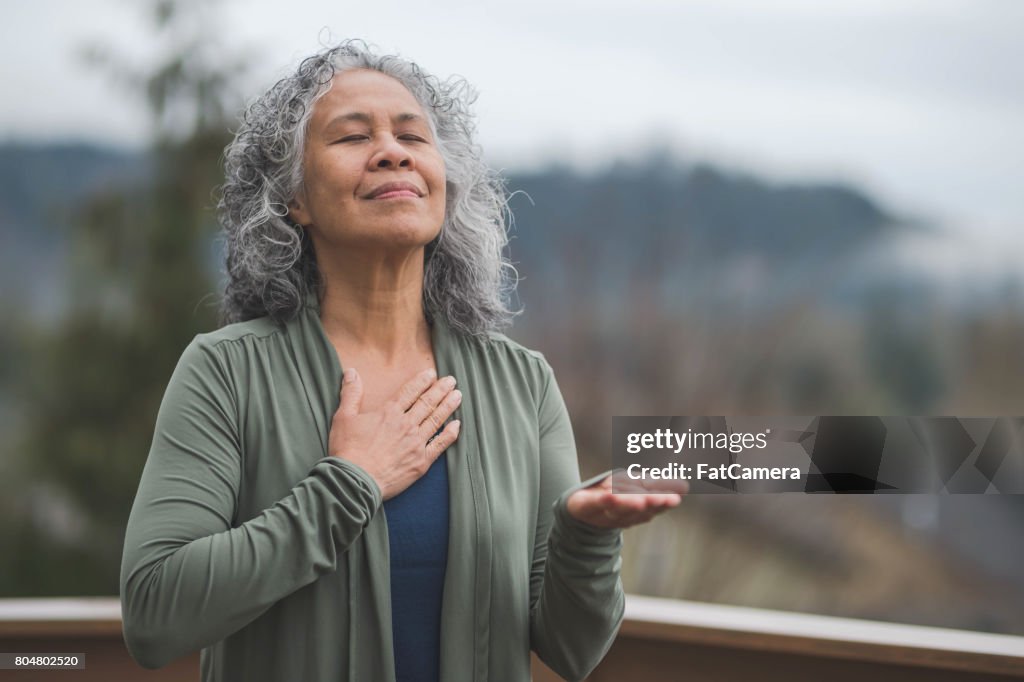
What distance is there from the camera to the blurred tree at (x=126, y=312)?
15.4 feet

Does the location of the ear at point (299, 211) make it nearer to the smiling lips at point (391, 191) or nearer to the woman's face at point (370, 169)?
the woman's face at point (370, 169)

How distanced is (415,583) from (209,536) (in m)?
0.28

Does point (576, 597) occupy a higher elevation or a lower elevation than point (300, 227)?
lower

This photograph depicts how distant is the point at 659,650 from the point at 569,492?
89 centimetres

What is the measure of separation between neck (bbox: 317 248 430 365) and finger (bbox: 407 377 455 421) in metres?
0.09

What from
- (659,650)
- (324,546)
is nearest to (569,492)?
(324,546)

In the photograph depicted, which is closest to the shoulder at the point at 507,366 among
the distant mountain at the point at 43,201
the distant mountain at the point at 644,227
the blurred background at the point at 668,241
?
the blurred background at the point at 668,241

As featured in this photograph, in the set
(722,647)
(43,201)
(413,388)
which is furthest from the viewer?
(43,201)

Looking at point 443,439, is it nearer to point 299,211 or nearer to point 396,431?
point 396,431

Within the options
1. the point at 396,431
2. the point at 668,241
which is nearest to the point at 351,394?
the point at 396,431

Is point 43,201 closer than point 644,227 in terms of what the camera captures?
Yes

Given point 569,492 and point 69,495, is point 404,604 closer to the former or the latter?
point 569,492

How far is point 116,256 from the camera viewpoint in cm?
478

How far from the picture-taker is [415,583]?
1281 mm
